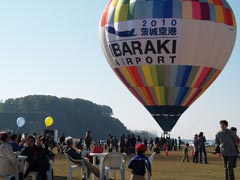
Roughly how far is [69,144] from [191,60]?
17334mm

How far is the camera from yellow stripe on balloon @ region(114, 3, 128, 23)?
2925 cm

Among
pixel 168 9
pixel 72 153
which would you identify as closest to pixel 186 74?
pixel 168 9

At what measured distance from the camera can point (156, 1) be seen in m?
28.7

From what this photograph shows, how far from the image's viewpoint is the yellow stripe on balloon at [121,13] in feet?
95.9

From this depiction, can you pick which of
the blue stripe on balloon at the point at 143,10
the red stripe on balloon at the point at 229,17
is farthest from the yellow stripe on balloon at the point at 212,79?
the blue stripe on balloon at the point at 143,10

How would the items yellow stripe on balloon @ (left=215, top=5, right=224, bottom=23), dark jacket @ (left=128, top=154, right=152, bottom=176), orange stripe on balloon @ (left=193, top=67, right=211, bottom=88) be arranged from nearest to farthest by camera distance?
dark jacket @ (left=128, top=154, right=152, bottom=176) < yellow stripe on balloon @ (left=215, top=5, right=224, bottom=23) < orange stripe on balloon @ (left=193, top=67, right=211, bottom=88)

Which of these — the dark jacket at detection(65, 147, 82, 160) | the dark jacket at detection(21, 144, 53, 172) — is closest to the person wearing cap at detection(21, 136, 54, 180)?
the dark jacket at detection(21, 144, 53, 172)

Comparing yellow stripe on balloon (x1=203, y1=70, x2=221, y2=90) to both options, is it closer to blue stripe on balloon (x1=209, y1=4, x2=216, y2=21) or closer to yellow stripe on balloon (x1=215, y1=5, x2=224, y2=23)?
yellow stripe on balloon (x1=215, y1=5, x2=224, y2=23)

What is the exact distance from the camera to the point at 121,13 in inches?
1160

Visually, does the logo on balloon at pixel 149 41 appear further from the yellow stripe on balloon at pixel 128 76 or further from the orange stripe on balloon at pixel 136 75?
the yellow stripe on balloon at pixel 128 76

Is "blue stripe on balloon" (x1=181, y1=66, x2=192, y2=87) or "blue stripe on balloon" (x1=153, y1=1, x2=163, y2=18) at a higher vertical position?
"blue stripe on balloon" (x1=153, y1=1, x2=163, y2=18)

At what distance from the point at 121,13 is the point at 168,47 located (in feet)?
11.7

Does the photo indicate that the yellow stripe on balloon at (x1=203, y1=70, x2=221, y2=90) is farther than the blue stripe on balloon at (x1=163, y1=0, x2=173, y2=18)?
Yes

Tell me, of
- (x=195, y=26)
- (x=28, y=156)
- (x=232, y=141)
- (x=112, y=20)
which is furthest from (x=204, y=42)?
(x=28, y=156)
